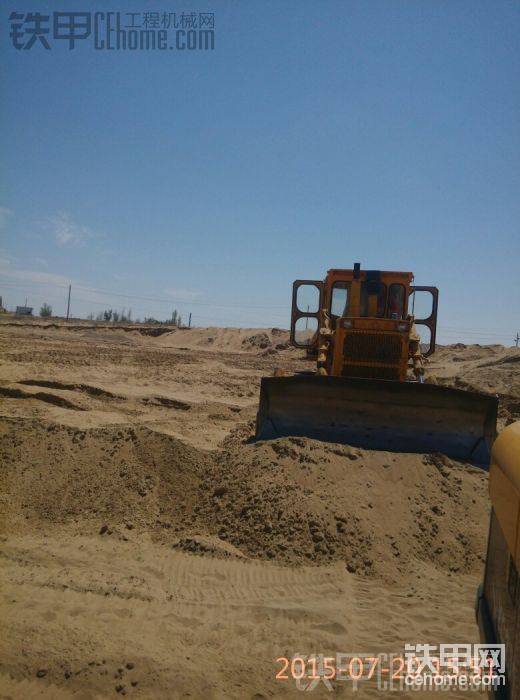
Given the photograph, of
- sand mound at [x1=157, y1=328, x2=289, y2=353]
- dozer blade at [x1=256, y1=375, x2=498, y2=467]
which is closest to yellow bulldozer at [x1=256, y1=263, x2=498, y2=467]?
dozer blade at [x1=256, y1=375, x2=498, y2=467]

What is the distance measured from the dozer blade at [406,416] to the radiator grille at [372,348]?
1.20 metres

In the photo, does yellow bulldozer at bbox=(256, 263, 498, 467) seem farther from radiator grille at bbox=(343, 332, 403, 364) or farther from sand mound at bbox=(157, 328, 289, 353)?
sand mound at bbox=(157, 328, 289, 353)

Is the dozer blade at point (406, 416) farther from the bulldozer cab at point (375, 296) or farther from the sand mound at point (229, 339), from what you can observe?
the sand mound at point (229, 339)

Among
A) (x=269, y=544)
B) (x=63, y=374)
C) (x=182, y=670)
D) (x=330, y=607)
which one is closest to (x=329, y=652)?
(x=330, y=607)

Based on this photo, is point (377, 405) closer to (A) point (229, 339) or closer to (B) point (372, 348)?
(B) point (372, 348)

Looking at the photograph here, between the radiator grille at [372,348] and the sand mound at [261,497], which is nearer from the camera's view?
the sand mound at [261,497]

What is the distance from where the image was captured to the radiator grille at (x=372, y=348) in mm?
7910

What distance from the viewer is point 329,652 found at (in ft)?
11.6

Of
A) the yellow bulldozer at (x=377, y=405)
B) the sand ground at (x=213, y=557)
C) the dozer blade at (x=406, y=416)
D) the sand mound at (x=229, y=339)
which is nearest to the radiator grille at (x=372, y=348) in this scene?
the yellow bulldozer at (x=377, y=405)

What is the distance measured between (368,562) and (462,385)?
43.5 feet

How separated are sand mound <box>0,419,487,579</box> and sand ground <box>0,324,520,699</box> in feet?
0.06

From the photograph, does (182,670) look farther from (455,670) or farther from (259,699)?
(455,670)

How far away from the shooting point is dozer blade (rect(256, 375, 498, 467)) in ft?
22.1

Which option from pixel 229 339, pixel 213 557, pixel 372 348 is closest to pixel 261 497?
pixel 213 557
